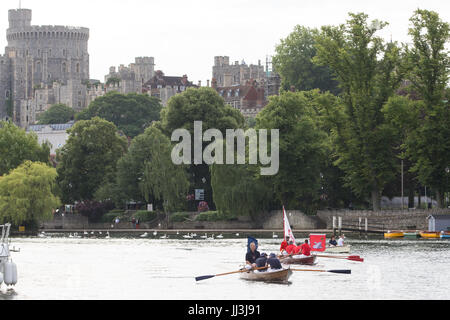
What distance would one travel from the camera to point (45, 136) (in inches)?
6757

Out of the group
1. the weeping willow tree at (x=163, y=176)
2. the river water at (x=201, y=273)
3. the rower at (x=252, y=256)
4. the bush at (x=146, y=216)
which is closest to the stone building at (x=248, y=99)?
the bush at (x=146, y=216)

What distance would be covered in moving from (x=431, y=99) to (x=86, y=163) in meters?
39.2

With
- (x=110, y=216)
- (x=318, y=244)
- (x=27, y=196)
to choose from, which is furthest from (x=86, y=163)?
(x=318, y=244)

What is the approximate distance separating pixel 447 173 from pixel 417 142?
377 cm

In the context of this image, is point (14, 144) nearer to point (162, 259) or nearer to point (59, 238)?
point (59, 238)

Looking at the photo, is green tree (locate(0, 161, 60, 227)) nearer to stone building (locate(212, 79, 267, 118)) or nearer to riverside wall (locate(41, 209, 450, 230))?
riverside wall (locate(41, 209, 450, 230))

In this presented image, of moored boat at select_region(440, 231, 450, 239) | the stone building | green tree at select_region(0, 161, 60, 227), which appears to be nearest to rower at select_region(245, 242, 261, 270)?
moored boat at select_region(440, 231, 450, 239)

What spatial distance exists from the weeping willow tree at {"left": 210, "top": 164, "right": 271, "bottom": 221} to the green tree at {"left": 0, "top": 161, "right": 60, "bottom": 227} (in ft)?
49.8

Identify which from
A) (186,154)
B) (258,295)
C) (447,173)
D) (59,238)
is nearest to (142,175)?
(186,154)

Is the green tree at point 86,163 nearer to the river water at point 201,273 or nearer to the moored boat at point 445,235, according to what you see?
the river water at point 201,273

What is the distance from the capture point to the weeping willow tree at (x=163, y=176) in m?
104

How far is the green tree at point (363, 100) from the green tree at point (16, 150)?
118ft

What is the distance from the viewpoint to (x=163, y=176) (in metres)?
105
